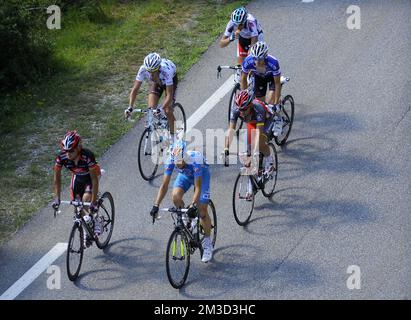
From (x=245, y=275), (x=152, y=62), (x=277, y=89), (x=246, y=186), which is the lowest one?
(x=245, y=275)

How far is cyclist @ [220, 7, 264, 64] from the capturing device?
16219mm

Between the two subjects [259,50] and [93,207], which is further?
[259,50]

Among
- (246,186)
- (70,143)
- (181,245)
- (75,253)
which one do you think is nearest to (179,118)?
(246,186)

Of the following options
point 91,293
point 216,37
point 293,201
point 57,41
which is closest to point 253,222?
point 293,201

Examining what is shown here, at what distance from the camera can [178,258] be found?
40.6 ft

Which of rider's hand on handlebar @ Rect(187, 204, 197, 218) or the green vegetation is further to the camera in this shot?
the green vegetation

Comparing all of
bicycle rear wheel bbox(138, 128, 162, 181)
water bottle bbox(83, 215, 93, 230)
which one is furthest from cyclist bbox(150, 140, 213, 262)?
bicycle rear wheel bbox(138, 128, 162, 181)

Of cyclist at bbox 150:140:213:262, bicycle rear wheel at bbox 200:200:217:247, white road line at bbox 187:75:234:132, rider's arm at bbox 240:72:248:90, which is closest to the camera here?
cyclist at bbox 150:140:213:262

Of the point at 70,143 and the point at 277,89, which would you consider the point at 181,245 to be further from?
the point at 277,89

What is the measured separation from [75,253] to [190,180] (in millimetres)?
2079

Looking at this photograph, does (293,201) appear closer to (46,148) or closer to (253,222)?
(253,222)

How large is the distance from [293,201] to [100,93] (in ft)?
19.3

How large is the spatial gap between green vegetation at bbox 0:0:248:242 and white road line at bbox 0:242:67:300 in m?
1.14

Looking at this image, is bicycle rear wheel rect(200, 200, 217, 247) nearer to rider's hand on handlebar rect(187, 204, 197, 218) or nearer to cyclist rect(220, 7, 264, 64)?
rider's hand on handlebar rect(187, 204, 197, 218)
